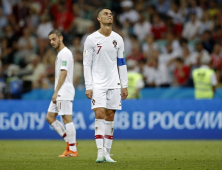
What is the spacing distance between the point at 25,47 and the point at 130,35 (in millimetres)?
4374

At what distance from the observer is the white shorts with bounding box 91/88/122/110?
8.78 metres

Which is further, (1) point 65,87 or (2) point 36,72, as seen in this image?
(2) point 36,72

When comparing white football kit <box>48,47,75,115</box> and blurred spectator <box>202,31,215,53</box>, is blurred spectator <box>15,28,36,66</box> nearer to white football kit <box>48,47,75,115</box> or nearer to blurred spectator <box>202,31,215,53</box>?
blurred spectator <box>202,31,215,53</box>

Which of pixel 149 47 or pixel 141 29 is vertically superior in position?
pixel 141 29

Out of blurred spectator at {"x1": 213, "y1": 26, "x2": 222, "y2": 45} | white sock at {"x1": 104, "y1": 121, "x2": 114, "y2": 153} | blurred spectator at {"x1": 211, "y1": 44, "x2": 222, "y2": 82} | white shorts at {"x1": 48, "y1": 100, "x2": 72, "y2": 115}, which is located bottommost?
white sock at {"x1": 104, "y1": 121, "x2": 114, "y2": 153}

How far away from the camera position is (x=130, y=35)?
67.0 feet

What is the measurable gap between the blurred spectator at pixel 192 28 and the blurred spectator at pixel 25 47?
6.30 meters

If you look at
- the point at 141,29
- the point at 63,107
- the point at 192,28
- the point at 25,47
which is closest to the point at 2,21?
the point at 25,47

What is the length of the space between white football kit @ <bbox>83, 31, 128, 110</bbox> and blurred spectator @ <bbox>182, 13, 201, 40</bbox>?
11823mm

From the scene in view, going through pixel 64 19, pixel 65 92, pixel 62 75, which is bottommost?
pixel 65 92

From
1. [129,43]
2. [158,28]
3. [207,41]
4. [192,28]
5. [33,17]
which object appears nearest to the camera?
[207,41]

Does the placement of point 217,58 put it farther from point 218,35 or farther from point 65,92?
point 65,92

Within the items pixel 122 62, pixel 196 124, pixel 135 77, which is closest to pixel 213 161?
pixel 122 62

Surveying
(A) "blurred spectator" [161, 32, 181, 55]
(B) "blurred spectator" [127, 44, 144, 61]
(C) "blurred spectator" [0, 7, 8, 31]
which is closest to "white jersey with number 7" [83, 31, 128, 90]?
(B) "blurred spectator" [127, 44, 144, 61]
